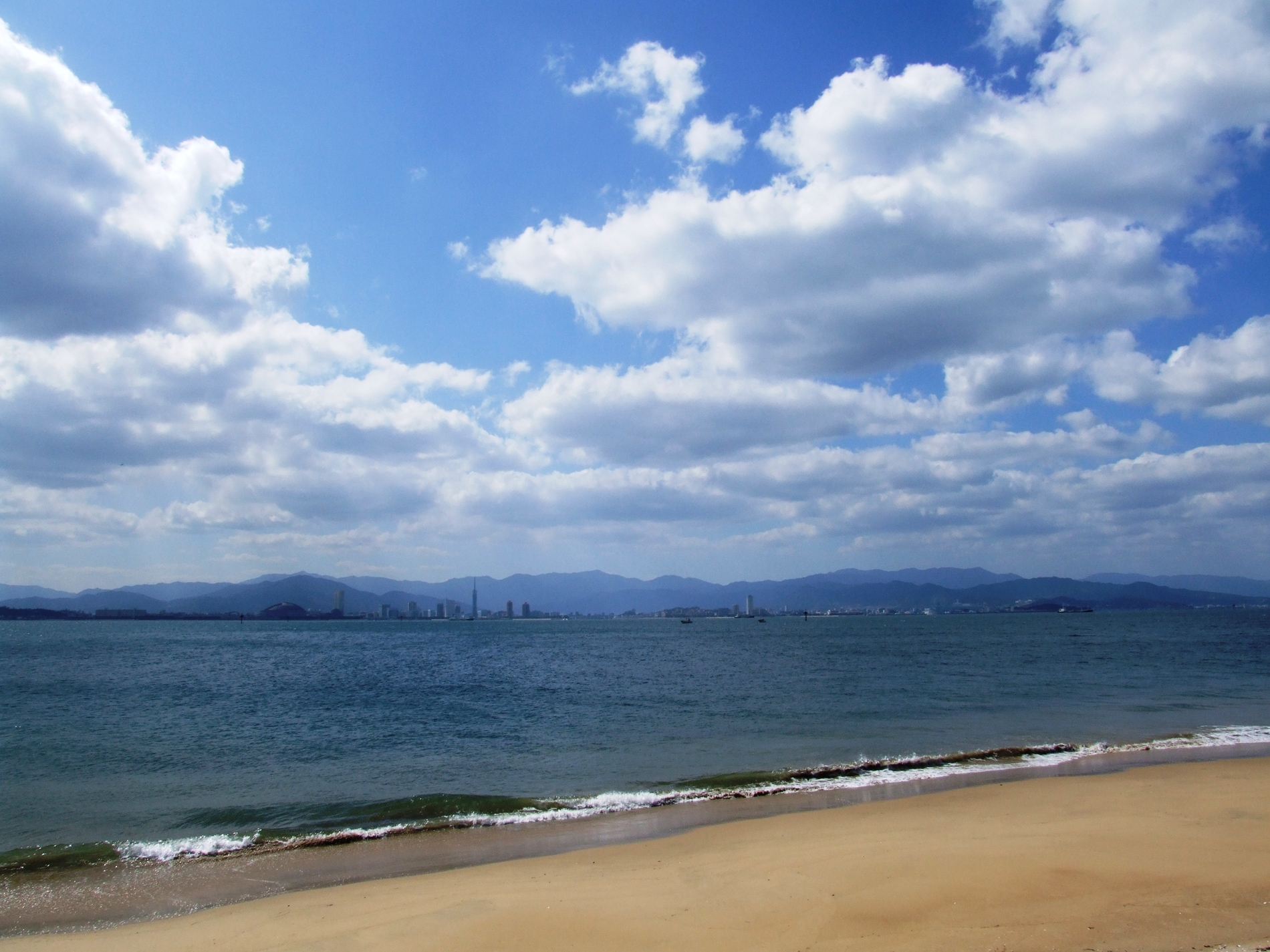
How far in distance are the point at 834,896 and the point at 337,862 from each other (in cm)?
913

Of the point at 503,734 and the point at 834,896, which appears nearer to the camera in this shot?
the point at 834,896

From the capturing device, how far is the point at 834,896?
385 inches

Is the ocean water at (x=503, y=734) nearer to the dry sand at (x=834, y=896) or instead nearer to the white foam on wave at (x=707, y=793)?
the white foam on wave at (x=707, y=793)

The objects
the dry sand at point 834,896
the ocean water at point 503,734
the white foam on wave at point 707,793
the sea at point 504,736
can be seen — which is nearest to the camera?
the dry sand at point 834,896

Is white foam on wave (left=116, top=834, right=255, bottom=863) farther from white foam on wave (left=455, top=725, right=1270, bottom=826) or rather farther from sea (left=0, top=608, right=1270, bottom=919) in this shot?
white foam on wave (left=455, top=725, right=1270, bottom=826)

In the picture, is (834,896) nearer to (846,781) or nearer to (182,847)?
(846,781)

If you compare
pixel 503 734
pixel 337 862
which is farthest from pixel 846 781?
pixel 503 734

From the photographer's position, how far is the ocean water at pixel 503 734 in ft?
53.9

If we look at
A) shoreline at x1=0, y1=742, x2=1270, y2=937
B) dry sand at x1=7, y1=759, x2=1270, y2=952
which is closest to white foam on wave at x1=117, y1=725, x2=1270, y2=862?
shoreline at x1=0, y1=742, x2=1270, y2=937

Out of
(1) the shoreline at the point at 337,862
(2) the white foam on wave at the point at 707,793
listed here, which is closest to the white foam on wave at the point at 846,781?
(2) the white foam on wave at the point at 707,793

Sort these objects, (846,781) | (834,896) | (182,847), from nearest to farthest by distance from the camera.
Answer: (834,896), (182,847), (846,781)

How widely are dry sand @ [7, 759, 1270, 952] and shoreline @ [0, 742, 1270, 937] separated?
2.09ft

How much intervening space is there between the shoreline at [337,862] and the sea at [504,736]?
47 cm

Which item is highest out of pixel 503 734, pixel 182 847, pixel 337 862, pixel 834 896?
pixel 834 896
